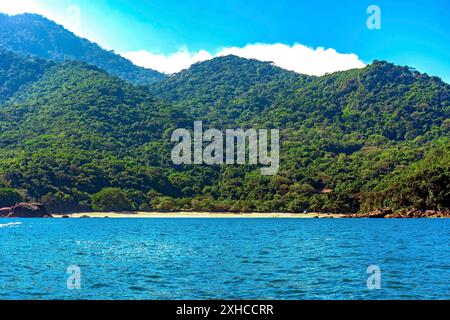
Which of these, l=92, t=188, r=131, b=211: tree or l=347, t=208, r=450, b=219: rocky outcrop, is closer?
l=347, t=208, r=450, b=219: rocky outcrop

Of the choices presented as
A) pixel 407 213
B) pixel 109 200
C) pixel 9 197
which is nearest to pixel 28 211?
pixel 9 197

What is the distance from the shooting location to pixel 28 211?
153500 millimetres

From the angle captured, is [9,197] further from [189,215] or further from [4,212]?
[189,215]

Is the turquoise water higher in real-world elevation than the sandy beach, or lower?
higher

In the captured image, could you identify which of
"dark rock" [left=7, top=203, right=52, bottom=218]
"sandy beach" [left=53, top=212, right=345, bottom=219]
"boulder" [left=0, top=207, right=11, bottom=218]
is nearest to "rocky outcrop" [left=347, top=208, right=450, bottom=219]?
"sandy beach" [left=53, top=212, right=345, bottom=219]

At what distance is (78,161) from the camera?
603ft

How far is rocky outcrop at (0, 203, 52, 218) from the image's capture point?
6033 inches

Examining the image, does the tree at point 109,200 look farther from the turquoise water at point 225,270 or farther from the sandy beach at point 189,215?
the turquoise water at point 225,270

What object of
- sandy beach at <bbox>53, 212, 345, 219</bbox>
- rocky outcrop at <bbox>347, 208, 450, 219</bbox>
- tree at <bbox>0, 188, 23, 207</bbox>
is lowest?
sandy beach at <bbox>53, 212, 345, 219</bbox>

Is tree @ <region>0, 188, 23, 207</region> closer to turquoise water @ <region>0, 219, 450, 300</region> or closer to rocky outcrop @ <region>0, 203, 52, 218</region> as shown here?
rocky outcrop @ <region>0, 203, 52, 218</region>

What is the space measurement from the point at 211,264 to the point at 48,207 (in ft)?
417

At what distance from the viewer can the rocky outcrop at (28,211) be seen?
6033 inches
